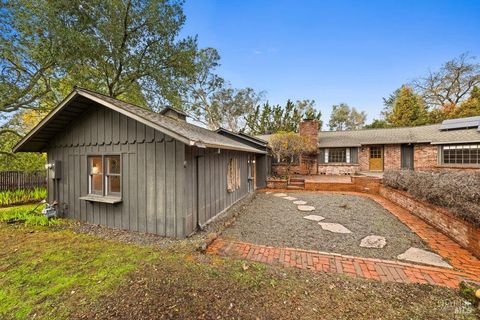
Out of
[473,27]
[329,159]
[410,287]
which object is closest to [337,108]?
[473,27]

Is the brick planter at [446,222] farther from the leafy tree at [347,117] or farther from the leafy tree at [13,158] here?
the leafy tree at [347,117]

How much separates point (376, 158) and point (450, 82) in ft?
66.3

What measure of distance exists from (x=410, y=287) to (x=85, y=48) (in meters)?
14.7

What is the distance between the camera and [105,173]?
5172mm

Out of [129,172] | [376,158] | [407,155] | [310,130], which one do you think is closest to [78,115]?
[129,172]

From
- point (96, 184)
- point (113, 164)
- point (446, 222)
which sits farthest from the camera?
point (96, 184)

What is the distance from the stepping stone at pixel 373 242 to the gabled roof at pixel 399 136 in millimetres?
12405

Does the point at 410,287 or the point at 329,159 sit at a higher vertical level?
the point at 329,159

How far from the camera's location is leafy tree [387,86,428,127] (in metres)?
23.9

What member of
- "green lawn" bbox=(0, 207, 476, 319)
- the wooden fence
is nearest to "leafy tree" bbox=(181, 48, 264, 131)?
the wooden fence

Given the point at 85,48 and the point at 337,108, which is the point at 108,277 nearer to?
the point at 85,48

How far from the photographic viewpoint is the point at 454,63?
Result: 2322cm

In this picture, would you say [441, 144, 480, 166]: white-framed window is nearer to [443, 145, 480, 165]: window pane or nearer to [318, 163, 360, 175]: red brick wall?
[443, 145, 480, 165]: window pane

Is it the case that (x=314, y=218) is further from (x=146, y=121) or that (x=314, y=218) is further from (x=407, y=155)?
(x=407, y=155)
